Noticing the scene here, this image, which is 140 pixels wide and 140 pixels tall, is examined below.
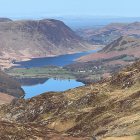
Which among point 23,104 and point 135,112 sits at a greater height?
point 135,112

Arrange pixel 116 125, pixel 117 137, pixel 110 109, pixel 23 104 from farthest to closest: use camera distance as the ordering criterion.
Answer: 1. pixel 23 104
2. pixel 110 109
3. pixel 116 125
4. pixel 117 137

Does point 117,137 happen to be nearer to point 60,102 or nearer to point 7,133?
point 7,133

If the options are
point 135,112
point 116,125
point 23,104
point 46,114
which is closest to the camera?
point 116,125

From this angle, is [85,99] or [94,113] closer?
[94,113]

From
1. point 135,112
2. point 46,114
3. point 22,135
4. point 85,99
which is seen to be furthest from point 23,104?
point 22,135

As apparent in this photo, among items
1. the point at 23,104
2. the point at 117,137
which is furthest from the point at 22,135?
the point at 23,104

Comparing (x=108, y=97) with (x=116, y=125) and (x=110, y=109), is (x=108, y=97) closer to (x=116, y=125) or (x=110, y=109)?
(x=110, y=109)
